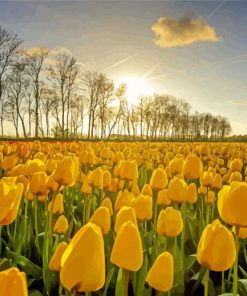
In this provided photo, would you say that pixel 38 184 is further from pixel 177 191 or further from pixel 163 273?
→ pixel 163 273

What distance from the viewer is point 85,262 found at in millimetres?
1219

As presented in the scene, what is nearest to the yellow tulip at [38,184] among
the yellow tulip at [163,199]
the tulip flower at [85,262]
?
the yellow tulip at [163,199]

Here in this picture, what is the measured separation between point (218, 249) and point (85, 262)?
677 millimetres

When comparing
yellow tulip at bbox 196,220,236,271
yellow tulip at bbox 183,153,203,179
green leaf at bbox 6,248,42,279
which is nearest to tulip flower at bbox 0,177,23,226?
yellow tulip at bbox 196,220,236,271

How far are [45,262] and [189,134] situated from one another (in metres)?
110

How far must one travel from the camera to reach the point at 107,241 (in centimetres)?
314

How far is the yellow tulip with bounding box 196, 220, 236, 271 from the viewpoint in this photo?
1.68 m

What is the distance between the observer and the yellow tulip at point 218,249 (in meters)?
1.68

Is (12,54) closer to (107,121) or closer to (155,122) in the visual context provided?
(107,121)

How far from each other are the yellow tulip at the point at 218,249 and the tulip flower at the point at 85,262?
1.99ft

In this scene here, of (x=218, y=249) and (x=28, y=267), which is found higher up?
(x=218, y=249)

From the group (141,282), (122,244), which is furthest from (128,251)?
(141,282)

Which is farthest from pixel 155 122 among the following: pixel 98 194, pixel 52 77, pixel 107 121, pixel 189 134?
pixel 98 194

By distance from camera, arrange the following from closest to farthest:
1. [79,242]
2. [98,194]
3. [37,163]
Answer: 1. [79,242]
2. [37,163]
3. [98,194]
